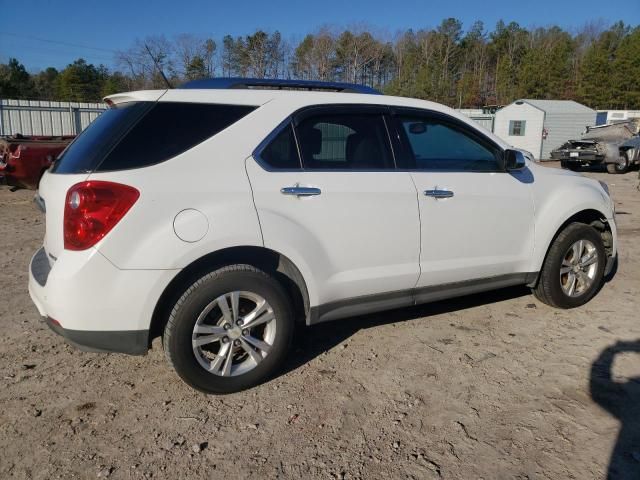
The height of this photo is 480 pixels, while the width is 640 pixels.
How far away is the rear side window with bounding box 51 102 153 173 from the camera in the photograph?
286 cm

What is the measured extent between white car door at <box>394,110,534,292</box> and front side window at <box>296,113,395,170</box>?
0.56ft

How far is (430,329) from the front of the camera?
420 cm

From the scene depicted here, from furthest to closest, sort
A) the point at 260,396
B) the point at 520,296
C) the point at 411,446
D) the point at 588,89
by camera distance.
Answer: the point at 588,89
the point at 520,296
the point at 260,396
the point at 411,446

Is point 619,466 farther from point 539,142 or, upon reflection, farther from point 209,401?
point 539,142

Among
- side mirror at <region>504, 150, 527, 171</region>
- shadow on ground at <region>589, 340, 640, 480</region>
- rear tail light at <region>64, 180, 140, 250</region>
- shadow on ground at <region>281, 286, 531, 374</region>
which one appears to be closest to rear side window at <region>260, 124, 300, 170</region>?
rear tail light at <region>64, 180, 140, 250</region>

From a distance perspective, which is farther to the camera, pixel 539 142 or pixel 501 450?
pixel 539 142

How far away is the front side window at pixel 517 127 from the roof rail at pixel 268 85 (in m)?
26.4

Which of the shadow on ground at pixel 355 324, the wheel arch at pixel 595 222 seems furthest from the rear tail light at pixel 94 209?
the wheel arch at pixel 595 222

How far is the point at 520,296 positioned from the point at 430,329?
1335 mm

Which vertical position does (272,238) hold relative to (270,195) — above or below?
below

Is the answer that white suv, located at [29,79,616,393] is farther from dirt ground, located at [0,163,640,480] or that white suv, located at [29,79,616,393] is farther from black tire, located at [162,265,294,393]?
dirt ground, located at [0,163,640,480]

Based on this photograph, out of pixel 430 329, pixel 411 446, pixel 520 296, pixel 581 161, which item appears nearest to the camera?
pixel 411 446

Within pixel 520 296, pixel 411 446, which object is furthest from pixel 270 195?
pixel 520 296

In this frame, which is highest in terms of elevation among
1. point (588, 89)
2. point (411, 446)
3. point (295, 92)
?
point (588, 89)
